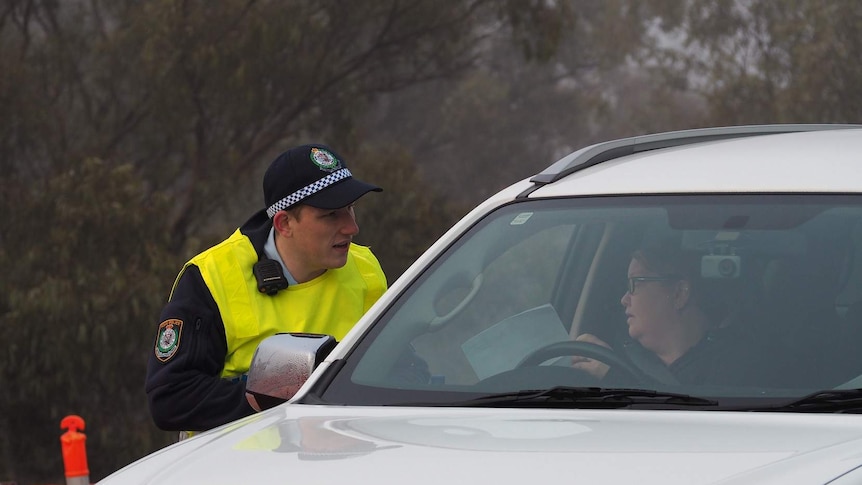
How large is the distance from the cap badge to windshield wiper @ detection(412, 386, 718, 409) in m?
1.58

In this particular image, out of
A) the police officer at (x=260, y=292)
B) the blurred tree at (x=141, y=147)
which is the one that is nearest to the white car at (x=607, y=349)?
the police officer at (x=260, y=292)

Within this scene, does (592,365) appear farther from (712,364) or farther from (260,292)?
(260,292)

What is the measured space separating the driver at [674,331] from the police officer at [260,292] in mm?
1254

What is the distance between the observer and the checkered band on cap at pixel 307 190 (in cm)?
430

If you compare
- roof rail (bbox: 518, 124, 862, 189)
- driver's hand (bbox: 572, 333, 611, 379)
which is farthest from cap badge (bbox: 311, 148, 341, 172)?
driver's hand (bbox: 572, 333, 611, 379)

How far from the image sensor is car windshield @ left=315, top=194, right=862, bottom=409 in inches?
111

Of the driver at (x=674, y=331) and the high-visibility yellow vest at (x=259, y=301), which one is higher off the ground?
the high-visibility yellow vest at (x=259, y=301)

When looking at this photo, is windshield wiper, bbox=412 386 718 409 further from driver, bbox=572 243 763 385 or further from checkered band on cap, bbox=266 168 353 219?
checkered band on cap, bbox=266 168 353 219

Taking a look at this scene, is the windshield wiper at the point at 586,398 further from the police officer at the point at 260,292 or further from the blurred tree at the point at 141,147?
the blurred tree at the point at 141,147

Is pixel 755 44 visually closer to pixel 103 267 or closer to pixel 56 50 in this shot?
pixel 56 50

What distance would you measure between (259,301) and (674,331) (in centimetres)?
149

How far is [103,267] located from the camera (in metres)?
15.0

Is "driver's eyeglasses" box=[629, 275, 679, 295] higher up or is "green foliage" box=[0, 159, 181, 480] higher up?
"green foliage" box=[0, 159, 181, 480]

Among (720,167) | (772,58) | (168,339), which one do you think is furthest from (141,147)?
(772,58)
